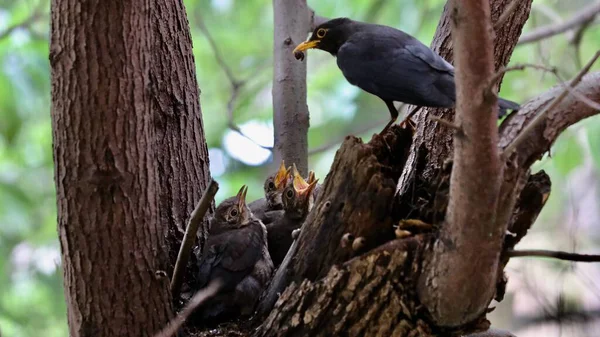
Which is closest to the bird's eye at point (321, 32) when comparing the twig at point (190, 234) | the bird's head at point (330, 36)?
the bird's head at point (330, 36)

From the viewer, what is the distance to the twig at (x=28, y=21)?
15.9 ft

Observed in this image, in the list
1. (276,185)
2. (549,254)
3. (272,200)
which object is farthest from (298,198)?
(549,254)

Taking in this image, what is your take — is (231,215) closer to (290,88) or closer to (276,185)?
(276,185)

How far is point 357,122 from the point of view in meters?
6.67

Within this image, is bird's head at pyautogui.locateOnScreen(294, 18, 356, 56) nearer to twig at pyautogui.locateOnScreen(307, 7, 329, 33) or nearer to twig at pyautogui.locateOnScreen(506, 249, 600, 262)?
twig at pyautogui.locateOnScreen(307, 7, 329, 33)

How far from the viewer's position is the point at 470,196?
74.2 inches

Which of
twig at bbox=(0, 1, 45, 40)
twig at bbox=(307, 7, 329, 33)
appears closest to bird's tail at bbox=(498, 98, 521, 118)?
twig at bbox=(307, 7, 329, 33)

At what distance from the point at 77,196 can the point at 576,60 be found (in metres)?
3.62

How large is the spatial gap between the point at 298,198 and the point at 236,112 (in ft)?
4.67

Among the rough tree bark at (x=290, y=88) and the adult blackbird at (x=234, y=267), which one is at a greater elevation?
the rough tree bark at (x=290, y=88)

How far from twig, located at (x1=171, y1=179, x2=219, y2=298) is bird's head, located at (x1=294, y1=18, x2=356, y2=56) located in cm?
143

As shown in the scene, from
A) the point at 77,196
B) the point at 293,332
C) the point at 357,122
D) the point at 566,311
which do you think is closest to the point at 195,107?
the point at 77,196

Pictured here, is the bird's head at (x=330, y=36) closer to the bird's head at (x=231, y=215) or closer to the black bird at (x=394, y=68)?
the black bird at (x=394, y=68)

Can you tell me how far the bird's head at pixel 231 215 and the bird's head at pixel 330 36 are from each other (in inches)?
32.8
